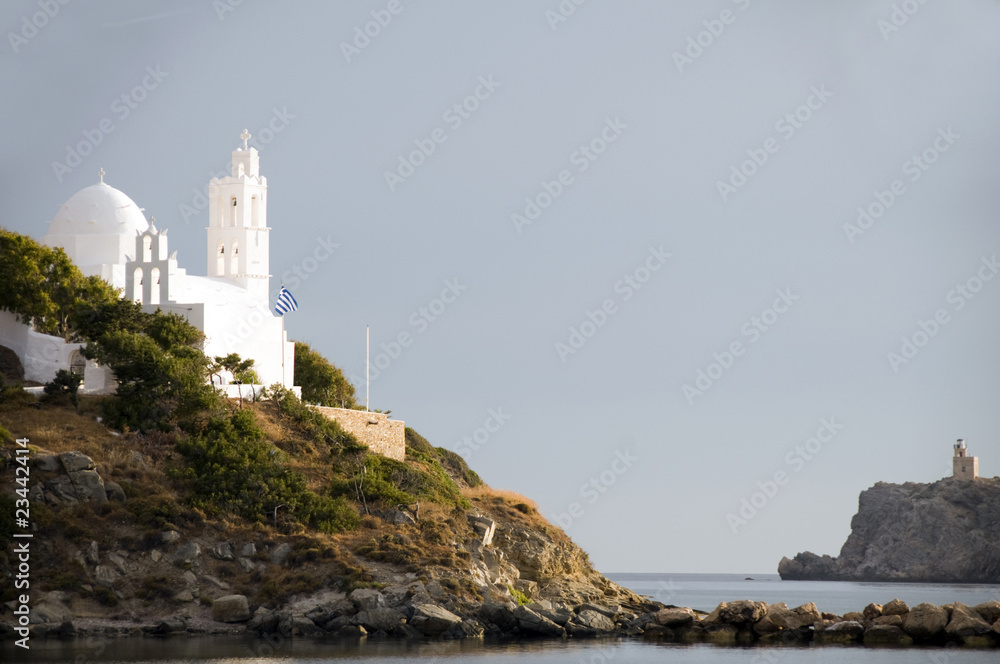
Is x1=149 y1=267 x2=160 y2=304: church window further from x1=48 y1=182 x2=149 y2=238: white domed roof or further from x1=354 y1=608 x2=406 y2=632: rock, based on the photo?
x1=354 y1=608 x2=406 y2=632: rock

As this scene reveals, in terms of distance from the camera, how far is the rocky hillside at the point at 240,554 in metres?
53.8

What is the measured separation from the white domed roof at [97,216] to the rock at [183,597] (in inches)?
1178

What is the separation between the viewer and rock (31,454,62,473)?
5594 centimetres

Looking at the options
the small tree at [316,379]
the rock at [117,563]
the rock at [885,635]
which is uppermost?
the small tree at [316,379]

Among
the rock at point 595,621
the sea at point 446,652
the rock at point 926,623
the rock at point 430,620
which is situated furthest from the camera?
the rock at point 595,621

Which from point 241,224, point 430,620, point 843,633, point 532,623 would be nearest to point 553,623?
point 532,623

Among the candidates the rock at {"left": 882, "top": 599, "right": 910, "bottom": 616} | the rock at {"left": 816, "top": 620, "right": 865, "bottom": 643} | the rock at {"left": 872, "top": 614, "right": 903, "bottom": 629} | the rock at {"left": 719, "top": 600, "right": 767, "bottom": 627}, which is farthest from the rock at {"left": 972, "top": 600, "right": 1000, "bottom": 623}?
the rock at {"left": 719, "top": 600, "right": 767, "bottom": 627}

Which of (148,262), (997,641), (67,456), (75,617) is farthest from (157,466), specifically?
(997,641)

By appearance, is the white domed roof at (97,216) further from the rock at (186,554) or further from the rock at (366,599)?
the rock at (366,599)

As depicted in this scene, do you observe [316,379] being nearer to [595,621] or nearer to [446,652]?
[595,621]

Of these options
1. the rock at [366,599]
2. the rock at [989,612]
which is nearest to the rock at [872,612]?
the rock at [989,612]

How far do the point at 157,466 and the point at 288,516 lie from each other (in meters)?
6.84

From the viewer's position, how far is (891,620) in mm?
58562

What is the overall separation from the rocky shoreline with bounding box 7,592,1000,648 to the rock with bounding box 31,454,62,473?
8.02 metres
